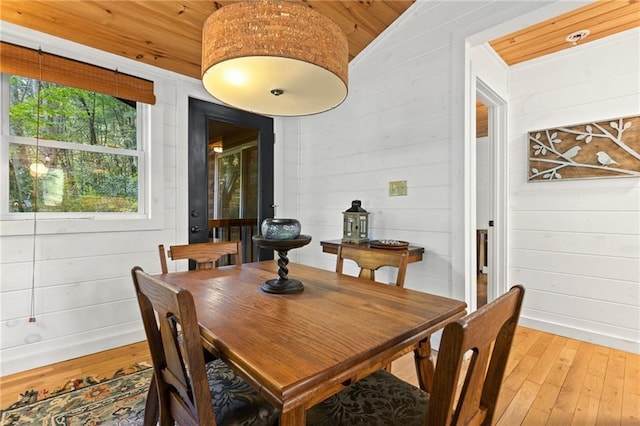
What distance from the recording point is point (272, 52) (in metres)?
1.07

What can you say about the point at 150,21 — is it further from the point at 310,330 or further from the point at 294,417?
the point at 294,417

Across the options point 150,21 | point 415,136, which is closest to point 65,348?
point 150,21

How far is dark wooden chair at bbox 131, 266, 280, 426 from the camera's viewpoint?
79 centimetres

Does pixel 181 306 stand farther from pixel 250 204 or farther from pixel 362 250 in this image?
pixel 250 204

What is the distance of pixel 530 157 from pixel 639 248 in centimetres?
106

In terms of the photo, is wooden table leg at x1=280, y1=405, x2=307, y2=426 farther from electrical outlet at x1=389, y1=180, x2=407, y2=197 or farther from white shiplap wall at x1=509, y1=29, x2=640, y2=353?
white shiplap wall at x1=509, y1=29, x2=640, y2=353

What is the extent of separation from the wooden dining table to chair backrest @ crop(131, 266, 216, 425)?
0.09 meters

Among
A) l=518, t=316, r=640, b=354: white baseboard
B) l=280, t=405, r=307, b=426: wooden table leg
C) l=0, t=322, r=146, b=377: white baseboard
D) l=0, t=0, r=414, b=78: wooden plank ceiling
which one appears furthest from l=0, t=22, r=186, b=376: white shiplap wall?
l=518, t=316, r=640, b=354: white baseboard

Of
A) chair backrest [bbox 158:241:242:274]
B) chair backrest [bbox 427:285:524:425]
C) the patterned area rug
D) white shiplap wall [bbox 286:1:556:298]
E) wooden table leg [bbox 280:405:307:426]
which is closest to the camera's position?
chair backrest [bbox 427:285:524:425]

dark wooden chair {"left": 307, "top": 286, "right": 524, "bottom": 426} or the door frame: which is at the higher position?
the door frame

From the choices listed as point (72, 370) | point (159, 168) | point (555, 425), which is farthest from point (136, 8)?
point (555, 425)

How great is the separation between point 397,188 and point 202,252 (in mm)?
1629

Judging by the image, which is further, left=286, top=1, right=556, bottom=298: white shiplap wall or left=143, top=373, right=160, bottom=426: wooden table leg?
left=286, top=1, right=556, bottom=298: white shiplap wall

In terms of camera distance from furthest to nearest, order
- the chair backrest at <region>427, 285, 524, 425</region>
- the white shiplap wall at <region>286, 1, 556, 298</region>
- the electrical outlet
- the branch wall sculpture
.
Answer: the electrical outlet < the branch wall sculpture < the white shiplap wall at <region>286, 1, 556, 298</region> < the chair backrest at <region>427, 285, 524, 425</region>
